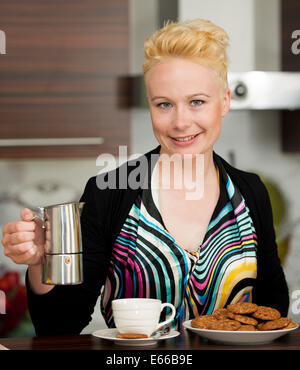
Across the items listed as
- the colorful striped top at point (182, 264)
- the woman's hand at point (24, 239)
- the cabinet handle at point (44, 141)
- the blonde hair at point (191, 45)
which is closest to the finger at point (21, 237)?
the woman's hand at point (24, 239)

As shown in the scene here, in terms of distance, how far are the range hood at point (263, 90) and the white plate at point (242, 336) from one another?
1479 mm

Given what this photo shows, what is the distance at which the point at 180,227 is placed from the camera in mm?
1619

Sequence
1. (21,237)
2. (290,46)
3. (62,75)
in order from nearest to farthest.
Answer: (21,237), (62,75), (290,46)

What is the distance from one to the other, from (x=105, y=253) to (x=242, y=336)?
1.81 feet

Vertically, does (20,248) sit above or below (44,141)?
below

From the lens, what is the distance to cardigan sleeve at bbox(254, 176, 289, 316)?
160 centimetres

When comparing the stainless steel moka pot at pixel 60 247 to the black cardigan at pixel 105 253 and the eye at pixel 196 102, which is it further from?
the eye at pixel 196 102

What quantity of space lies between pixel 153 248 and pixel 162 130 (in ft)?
1.06

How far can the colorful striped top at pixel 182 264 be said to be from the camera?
155 centimetres

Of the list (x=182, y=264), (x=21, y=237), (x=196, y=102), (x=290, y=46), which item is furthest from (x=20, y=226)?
(x=290, y=46)

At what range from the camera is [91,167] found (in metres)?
2.93

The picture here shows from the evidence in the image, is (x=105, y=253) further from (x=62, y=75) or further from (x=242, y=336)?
(x=62, y=75)

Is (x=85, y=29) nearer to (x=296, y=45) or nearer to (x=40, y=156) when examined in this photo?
(x=40, y=156)
